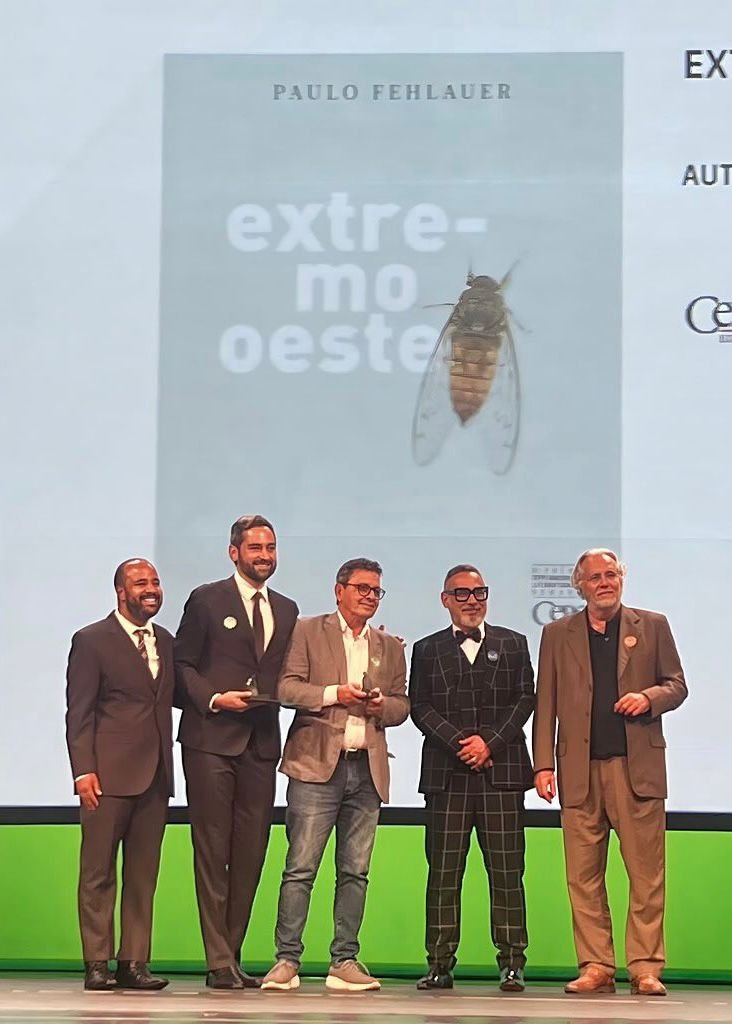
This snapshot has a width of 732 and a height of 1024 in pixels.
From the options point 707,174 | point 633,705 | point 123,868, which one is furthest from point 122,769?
point 707,174

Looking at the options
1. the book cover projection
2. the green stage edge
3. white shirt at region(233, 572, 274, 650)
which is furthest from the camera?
the book cover projection

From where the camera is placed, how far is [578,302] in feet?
22.2

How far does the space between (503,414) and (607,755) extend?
4.77ft

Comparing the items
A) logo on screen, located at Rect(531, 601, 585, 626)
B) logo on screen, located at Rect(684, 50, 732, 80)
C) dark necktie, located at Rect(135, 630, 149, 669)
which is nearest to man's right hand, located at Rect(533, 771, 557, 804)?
logo on screen, located at Rect(531, 601, 585, 626)

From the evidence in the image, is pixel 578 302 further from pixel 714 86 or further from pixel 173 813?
pixel 173 813

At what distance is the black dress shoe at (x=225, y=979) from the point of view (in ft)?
19.2

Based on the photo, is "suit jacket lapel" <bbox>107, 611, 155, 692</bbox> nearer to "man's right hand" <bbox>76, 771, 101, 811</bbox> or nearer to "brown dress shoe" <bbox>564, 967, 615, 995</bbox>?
"man's right hand" <bbox>76, 771, 101, 811</bbox>

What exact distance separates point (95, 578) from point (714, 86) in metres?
2.84

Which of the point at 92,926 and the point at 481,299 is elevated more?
the point at 481,299

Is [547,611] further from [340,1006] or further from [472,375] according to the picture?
[340,1006]

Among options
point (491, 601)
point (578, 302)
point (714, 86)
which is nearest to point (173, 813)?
point (491, 601)

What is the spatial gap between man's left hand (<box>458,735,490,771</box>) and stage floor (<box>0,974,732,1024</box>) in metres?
0.72

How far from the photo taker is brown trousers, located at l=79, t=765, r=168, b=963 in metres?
5.79

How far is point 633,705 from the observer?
580cm
